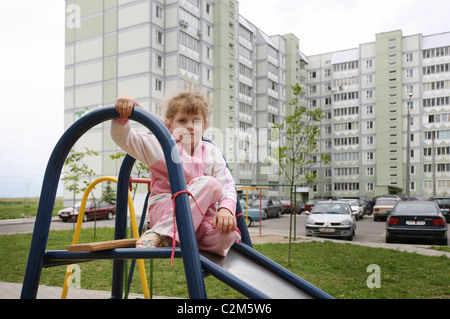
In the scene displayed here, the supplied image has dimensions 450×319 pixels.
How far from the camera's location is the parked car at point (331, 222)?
13789 mm

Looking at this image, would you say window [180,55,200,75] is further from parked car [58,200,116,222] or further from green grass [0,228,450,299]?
green grass [0,228,450,299]

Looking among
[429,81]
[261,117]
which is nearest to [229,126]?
[261,117]

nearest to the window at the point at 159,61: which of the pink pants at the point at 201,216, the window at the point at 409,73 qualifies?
the pink pants at the point at 201,216

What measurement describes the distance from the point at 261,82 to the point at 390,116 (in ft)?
62.0

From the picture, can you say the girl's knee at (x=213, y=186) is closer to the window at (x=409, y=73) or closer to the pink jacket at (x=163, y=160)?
the pink jacket at (x=163, y=160)

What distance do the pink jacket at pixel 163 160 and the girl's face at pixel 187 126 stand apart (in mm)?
62

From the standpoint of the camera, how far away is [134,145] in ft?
6.77

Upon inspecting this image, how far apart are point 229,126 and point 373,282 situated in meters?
39.9

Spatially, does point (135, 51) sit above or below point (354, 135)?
above

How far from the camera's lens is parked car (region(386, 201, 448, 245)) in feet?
39.6

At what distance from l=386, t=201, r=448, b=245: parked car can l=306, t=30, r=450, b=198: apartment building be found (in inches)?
1765
